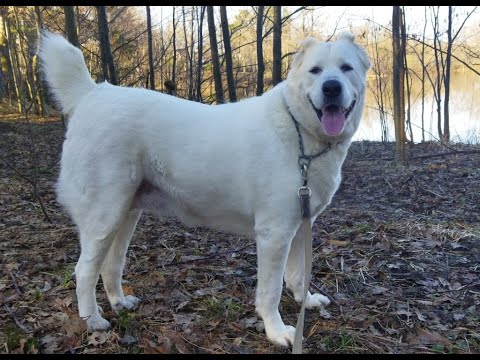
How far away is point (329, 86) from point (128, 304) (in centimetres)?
211

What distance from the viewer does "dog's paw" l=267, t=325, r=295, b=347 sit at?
9.09 feet

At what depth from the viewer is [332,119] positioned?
8.80ft

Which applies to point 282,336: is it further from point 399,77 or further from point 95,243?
point 399,77

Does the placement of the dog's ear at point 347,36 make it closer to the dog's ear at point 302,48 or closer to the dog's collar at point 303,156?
the dog's ear at point 302,48

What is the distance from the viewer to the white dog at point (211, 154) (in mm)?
2760

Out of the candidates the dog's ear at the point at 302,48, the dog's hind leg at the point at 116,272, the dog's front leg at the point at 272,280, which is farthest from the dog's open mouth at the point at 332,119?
the dog's hind leg at the point at 116,272

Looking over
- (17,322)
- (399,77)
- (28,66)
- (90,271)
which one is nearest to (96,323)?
(90,271)

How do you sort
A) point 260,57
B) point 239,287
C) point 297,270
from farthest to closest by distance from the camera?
point 260,57, point 239,287, point 297,270

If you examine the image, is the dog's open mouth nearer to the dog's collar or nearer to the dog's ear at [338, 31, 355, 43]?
the dog's collar

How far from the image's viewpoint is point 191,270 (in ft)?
12.7

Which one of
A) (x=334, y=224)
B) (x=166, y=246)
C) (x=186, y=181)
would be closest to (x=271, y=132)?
(x=186, y=181)

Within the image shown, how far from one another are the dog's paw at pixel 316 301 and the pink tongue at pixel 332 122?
1.30 m

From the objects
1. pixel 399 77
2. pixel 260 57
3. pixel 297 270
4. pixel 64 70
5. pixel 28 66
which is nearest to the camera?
pixel 64 70

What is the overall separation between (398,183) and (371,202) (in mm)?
1027
